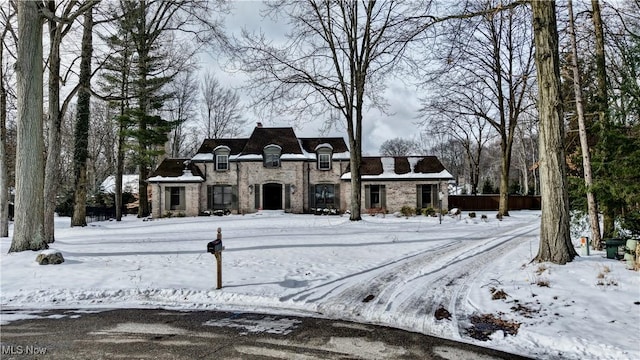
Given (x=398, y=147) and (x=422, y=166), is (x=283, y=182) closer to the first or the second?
(x=422, y=166)

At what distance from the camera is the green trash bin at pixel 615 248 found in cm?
775

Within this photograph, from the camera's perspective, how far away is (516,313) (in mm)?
5367

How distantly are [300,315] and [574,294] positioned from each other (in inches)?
168

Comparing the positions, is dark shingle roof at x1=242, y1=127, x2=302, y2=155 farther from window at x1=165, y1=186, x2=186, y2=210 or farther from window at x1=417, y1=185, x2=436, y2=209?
window at x1=417, y1=185, x2=436, y2=209

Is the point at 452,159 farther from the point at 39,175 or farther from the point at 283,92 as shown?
the point at 39,175

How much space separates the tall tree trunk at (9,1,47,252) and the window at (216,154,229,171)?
1934cm

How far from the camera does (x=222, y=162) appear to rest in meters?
28.7

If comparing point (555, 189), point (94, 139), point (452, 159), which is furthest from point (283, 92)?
point (452, 159)

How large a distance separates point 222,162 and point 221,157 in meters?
0.41

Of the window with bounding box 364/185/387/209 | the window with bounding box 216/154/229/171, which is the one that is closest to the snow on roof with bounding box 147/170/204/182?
the window with bounding box 216/154/229/171

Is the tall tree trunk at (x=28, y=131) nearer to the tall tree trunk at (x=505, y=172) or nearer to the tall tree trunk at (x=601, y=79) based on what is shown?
the tall tree trunk at (x=601, y=79)

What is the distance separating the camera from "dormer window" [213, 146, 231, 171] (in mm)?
28625

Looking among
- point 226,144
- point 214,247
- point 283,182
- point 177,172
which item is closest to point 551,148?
point 214,247

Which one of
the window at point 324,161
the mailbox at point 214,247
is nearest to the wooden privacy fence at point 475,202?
the window at point 324,161
